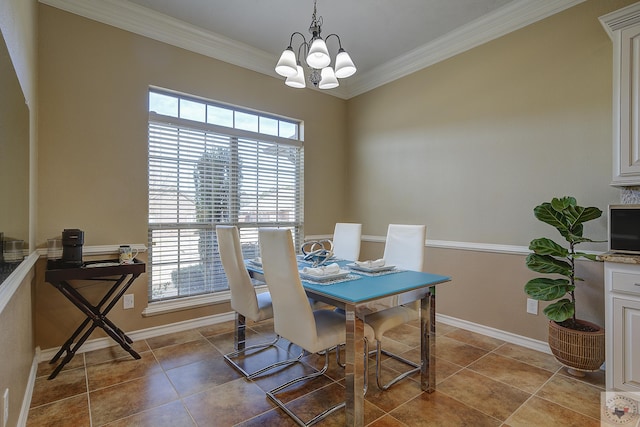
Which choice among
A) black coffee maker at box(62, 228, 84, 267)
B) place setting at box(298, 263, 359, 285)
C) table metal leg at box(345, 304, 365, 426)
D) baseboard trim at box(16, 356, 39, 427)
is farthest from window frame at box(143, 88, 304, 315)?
table metal leg at box(345, 304, 365, 426)

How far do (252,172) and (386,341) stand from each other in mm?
2297

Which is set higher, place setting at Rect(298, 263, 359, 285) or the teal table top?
place setting at Rect(298, 263, 359, 285)

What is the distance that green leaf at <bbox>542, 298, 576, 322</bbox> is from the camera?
2.19m

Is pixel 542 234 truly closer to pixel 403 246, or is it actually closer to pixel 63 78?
pixel 403 246

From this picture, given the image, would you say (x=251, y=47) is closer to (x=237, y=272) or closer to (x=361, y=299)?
(x=237, y=272)

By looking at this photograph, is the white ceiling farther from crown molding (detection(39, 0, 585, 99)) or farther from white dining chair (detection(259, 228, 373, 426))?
white dining chair (detection(259, 228, 373, 426))

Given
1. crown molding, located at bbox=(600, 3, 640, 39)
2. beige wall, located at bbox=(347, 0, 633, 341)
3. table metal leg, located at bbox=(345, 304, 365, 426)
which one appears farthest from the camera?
beige wall, located at bbox=(347, 0, 633, 341)

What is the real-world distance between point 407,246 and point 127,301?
8.28 ft

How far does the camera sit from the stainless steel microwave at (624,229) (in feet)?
6.66

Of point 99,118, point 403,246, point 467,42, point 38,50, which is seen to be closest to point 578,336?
point 403,246

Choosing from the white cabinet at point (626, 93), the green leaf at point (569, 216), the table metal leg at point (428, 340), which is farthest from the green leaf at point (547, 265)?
the table metal leg at point (428, 340)

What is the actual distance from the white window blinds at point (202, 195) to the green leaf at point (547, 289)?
105 inches

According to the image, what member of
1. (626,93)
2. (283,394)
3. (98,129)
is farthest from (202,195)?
(626,93)

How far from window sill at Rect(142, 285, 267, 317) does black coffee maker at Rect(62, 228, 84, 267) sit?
831 mm
